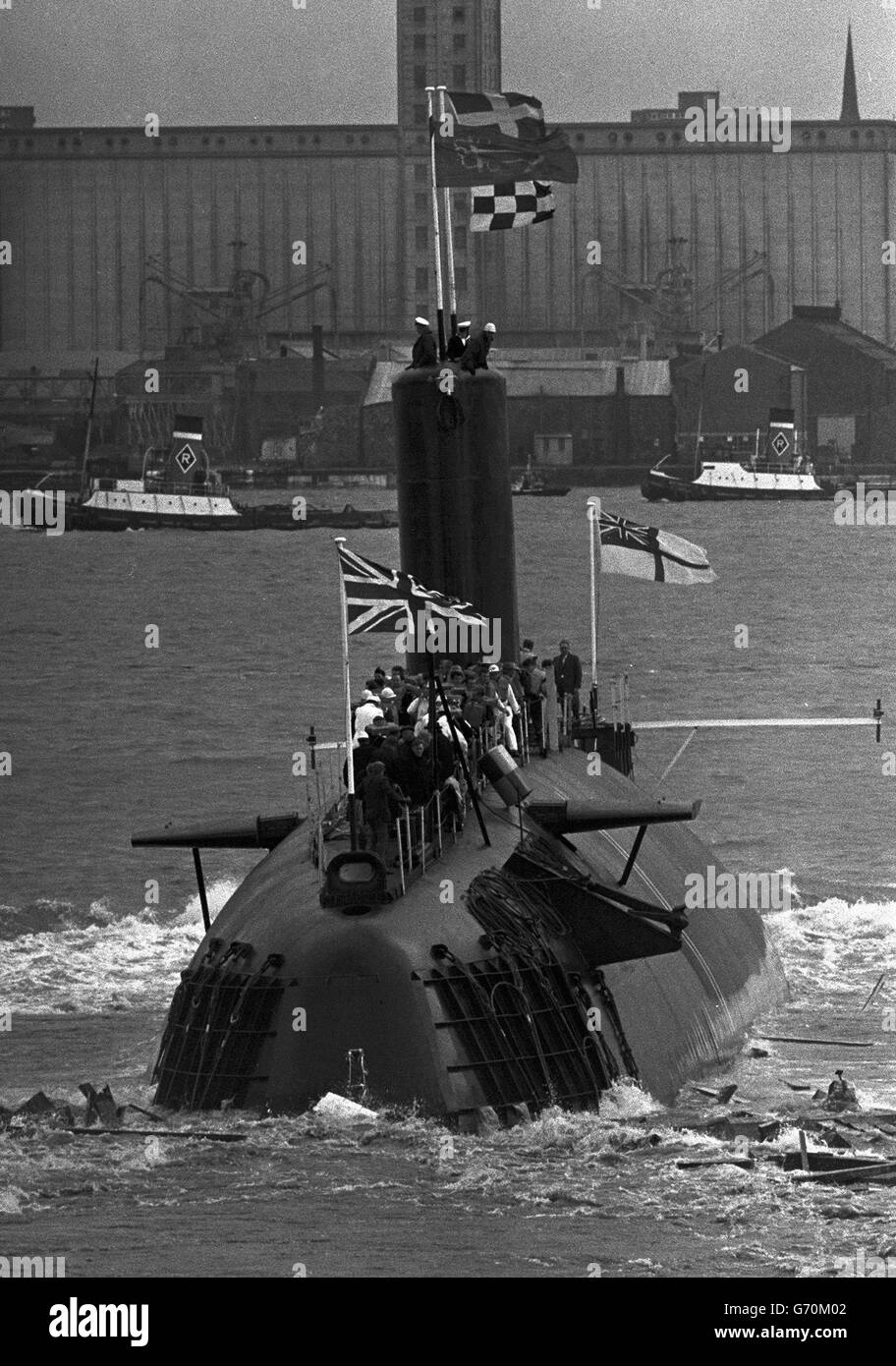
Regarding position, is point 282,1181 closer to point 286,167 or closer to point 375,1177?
point 375,1177

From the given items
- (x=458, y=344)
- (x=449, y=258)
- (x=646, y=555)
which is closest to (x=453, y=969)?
(x=458, y=344)

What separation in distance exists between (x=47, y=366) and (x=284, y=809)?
5667 inches

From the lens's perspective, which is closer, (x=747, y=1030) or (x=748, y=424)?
(x=747, y=1030)

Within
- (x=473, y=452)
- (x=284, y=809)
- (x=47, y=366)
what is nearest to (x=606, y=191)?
(x=47, y=366)

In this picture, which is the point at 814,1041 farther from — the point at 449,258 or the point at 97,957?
the point at 97,957

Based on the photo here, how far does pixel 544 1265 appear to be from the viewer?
18.4 meters

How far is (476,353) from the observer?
89.7ft

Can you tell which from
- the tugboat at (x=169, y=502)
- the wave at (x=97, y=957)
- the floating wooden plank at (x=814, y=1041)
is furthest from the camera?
the tugboat at (x=169, y=502)

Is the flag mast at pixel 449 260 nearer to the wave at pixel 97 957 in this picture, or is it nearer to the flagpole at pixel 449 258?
the flagpole at pixel 449 258

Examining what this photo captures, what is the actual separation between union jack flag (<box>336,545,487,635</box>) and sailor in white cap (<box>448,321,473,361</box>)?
6.44 m

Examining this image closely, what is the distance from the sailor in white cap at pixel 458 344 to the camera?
27.5m

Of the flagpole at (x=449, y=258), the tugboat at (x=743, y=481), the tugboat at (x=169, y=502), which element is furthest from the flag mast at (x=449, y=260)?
the tugboat at (x=743, y=481)

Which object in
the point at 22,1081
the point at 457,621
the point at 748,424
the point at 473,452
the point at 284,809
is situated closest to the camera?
the point at 457,621

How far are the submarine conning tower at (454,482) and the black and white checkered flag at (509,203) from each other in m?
3.84
